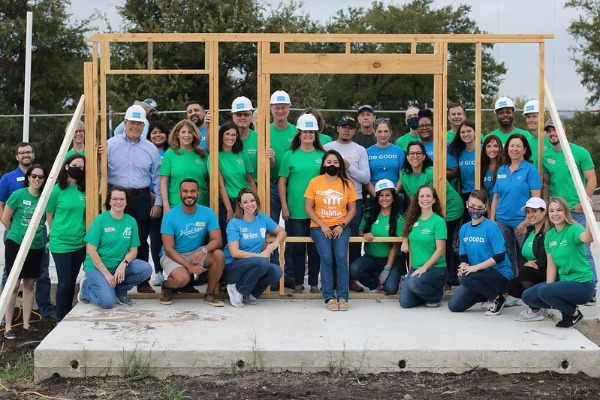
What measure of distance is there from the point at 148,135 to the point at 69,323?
8.97ft

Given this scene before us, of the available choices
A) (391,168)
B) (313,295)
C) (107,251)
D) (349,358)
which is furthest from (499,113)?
(107,251)

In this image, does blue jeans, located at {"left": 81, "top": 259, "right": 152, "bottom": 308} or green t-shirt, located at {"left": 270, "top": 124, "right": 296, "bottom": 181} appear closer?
blue jeans, located at {"left": 81, "top": 259, "right": 152, "bottom": 308}

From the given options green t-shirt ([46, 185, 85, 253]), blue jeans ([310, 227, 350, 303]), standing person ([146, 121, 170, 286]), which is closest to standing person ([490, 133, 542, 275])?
blue jeans ([310, 227, 350, 303])

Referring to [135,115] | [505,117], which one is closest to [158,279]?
[135,115]

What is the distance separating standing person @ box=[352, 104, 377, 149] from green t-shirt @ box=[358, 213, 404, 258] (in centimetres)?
91

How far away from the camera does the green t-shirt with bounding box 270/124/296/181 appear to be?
9.09m

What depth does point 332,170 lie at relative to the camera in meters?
8.46

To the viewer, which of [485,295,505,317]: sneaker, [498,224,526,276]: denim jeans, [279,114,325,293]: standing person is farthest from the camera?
[279,114,325,293]: standing person

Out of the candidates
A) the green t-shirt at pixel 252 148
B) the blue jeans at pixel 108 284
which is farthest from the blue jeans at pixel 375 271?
the blue jeans at pixel 108 284

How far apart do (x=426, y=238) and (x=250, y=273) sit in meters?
1.59

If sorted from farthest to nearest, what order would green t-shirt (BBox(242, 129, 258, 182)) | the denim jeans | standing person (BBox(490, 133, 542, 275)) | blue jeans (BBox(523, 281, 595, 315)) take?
green t-shirt (BBox(242, 129, 258, 182)) → the denim jeans → standing person (BBox(490, 133, 542, 275)) → blue jeans (BBox(523, 281, 595, 315))

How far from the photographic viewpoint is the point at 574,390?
21.3 ft

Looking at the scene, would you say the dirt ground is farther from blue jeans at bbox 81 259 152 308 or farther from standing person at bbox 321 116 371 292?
standing person at bbox 321 116 371 292

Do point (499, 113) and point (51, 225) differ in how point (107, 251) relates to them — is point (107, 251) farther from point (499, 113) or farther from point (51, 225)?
point (499, 113)
